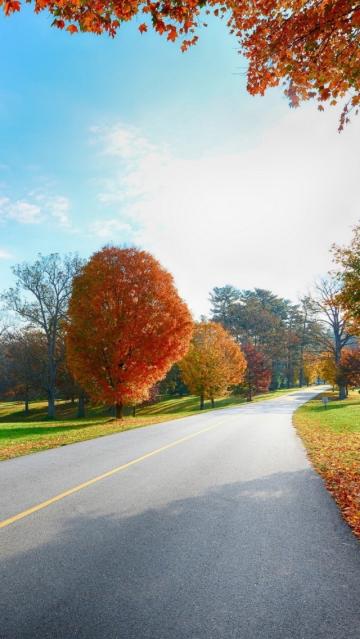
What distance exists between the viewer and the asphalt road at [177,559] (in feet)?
9.29

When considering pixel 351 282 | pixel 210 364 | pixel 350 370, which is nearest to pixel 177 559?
pixel 351 282

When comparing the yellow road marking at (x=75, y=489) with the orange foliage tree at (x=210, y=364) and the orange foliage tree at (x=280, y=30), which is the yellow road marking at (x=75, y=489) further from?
the orange foliage tree at (x=210, y=364)

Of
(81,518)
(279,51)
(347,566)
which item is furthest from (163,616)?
(279,51)

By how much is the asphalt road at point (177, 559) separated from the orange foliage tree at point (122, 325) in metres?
13.8

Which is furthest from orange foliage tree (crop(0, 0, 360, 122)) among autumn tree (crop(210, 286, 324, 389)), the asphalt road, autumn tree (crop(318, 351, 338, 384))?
autumn tree (crop(210, 286, 324, 389))

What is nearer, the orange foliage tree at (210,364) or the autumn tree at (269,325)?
the orange foliage tree at (210,364)

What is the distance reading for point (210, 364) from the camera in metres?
38.2

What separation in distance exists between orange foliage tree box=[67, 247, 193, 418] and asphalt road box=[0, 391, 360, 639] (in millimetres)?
13793

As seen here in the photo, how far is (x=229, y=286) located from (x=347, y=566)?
8321 centimetres

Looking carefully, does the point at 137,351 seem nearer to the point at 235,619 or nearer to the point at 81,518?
the point at 81,518

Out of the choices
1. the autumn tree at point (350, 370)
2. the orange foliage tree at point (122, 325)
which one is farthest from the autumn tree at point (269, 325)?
the orange foliage tree at point (122, 325)

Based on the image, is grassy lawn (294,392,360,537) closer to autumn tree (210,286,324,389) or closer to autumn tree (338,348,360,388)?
autumn tree (338,348,360,388)

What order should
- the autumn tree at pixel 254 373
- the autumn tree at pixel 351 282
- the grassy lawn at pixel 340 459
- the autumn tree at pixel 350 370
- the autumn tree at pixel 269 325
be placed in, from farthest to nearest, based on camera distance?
the autumn tree at pixel 269 325
the autumn tree at pixel 254 373
the autumn tree at pixel 350 370
the autumn tree at pixel 351 282
the grassy lawn at pixel 340 459

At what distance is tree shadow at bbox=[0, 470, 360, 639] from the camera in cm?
280
